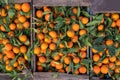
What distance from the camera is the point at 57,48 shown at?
2.25 m

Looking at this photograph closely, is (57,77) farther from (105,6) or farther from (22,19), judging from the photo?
(105,6)

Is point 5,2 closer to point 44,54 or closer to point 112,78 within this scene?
point 44,54

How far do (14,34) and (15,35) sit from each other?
1cm

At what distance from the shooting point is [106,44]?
2197mm

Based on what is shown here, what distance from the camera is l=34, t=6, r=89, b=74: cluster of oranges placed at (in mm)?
2188

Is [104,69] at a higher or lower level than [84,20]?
lower

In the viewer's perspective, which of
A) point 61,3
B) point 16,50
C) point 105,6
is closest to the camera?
point 105,6

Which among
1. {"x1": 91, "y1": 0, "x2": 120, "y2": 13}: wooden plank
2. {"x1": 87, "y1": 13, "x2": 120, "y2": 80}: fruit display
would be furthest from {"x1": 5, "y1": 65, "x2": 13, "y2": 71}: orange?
{"x1": 91, "y1": 0, "x2": 120, "y2": 13}: wooden plank

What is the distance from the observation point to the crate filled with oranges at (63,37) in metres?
2.19

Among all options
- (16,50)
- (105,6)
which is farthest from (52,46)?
(105,6)

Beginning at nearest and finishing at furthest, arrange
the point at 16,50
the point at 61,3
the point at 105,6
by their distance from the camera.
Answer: the point at 105,6
the point at 61,3
the point at 16,50


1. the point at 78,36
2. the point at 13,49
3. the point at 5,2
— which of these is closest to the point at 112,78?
the point at 78,36

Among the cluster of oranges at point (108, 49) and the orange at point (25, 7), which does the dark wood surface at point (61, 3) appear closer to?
the orange at point (25, 7)

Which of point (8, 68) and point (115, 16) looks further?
point (8, 68)
